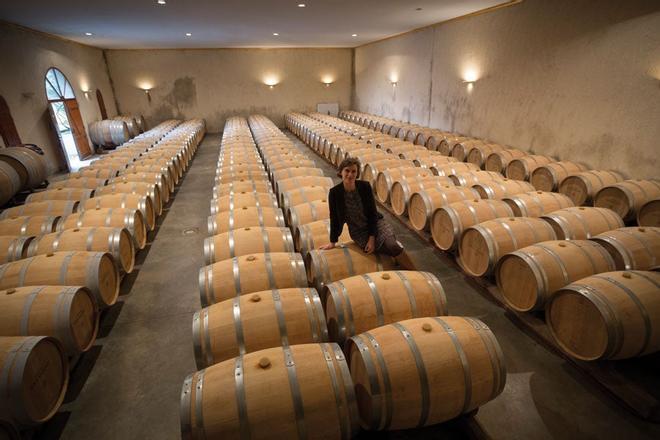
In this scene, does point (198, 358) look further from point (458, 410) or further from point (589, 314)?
point (589, 314)

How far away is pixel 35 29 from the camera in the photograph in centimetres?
1101

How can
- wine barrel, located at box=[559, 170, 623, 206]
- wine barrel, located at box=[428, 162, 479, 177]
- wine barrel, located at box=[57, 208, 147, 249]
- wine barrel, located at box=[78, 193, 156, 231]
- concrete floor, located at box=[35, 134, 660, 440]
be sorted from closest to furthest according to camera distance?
concrete floor, located at box=[35, 134, 660, 440], wine barrel, located at box=[57, 208, 147, 249], wine barrel, located at box=[78, 193, 156, 231], wine barrel, located at box=[559, 170, 623, 206], wine barrel, located at box=[428, 162, 479, 177]

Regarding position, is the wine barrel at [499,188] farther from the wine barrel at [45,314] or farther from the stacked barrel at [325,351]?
the wine barrel at [45,314]

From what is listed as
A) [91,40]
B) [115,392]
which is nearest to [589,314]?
[115,392]

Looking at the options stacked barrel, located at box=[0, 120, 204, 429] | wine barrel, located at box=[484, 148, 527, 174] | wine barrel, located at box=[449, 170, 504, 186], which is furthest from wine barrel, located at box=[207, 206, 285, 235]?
wine barrel, located at box=[484, 148, 527, 174]

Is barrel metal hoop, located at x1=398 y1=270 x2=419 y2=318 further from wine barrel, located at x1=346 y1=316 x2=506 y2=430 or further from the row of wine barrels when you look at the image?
the row of wine barrels

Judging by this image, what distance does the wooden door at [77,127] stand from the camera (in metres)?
13.0

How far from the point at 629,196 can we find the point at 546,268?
327cm

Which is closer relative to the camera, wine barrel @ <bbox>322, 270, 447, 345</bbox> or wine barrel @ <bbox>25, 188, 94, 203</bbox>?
wine barrel @ <bbox>322, 270, 447, 345</bbox>

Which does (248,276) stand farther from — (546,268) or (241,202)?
(546,268)

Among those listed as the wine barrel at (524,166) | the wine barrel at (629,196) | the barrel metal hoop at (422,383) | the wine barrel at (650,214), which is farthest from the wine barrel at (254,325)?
the wine barrel at (524,166)

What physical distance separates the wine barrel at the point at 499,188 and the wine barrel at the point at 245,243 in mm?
3645

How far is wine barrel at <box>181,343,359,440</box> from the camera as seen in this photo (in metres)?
1.90

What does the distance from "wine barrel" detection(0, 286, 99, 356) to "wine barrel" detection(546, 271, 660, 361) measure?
4.57 metres
